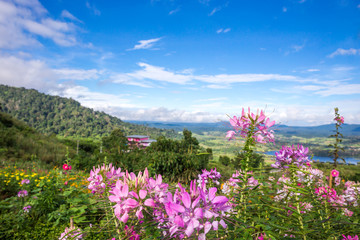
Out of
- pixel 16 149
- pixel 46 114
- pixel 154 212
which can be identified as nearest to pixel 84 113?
pixel 46 114

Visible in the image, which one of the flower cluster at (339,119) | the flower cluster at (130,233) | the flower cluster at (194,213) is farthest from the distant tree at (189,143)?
the flower cluster at (194,213)

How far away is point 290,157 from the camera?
155cm

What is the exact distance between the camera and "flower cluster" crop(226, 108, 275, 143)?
129 cm

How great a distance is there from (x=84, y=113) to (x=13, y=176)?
112 metres

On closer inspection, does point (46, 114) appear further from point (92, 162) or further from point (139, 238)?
point (139, 238)

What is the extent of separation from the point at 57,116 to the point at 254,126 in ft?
388

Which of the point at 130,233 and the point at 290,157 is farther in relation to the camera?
the point at 290,157

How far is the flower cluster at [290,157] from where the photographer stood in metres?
1.50

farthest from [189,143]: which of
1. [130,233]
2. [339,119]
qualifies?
[130,233]

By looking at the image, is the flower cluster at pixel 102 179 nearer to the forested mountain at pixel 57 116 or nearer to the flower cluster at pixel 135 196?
the flower cluster at pixel 135 196

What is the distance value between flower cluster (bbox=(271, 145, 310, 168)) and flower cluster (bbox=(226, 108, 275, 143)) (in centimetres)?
30

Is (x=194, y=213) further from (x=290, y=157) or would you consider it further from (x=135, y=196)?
(x=290, y=157)

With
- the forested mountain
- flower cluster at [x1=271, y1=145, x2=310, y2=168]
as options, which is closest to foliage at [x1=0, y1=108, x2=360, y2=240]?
flower cluster at [x1=271, y1=145, x2=310, y2=168]

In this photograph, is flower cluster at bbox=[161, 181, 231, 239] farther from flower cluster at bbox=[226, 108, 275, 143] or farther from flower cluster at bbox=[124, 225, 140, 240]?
flower cluster at bbox=[226, 108, 275, 143]
